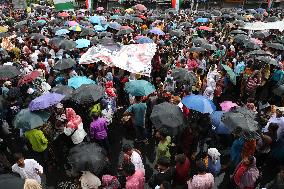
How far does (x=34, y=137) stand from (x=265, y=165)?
228 inches

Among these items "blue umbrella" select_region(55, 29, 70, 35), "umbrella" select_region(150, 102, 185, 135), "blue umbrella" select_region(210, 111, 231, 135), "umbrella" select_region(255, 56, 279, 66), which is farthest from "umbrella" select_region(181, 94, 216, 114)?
"blue umbrella" select_region(55, 29, 70, 35)

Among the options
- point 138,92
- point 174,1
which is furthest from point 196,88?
point 174,1

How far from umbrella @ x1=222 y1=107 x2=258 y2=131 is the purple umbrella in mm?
3970

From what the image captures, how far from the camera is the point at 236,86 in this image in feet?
36.0

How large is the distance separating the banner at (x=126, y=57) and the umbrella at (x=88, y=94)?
144 centimetres

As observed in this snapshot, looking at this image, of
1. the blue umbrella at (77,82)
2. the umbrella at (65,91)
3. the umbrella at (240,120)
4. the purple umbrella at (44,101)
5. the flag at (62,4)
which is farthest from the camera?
the flag at (62,4)

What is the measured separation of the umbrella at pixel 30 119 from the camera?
21.3ft

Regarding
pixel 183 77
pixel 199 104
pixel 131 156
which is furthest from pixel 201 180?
pixel 183 77

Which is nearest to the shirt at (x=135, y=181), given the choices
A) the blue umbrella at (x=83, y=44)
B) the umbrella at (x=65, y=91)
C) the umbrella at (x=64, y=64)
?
the umbrella at (x=65, y=91)

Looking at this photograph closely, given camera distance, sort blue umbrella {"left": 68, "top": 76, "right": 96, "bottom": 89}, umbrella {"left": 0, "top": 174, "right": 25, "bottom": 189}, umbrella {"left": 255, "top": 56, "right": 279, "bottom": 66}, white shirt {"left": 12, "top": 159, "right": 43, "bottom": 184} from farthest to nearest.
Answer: umbrella {"left": 255, "top": 56, "right": 279, "bottom": 66} → blue umbrella {"left": 68, "top": 76, "right": 96, "bottom": 89} → white shirt {"left": 12, "top": 159, "right": 43, "bottom": 184} → umbrella {"left": 0, "top": 174, "right": 25, "bottom": 189}

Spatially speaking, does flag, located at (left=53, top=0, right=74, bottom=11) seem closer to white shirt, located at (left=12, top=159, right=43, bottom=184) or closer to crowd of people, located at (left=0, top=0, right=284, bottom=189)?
crowd of people, located at (left=0, top=0, right=284, bottom=189)

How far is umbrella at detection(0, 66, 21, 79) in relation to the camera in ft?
29.9

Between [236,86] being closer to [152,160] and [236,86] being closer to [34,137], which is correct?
[152,160]

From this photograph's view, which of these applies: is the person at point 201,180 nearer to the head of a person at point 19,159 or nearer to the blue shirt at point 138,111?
the blue shirt at point 138,111
